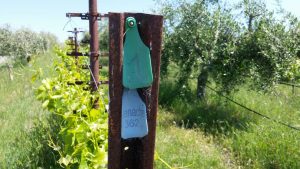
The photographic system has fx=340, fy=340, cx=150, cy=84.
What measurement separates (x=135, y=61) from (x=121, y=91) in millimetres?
173

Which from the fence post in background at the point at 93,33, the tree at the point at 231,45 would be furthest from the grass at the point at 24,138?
the tree at the point at 231,45

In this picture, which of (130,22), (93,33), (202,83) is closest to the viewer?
(130,22)

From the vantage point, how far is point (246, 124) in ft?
23.4

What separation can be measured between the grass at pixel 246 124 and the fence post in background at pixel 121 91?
376 centimetres

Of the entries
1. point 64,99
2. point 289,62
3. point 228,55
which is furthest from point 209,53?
point 64,99

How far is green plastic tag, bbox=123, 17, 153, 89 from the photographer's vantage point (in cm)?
168

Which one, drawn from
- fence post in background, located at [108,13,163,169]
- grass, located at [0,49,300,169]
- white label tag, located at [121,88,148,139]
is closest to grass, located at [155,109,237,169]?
grass, located at [0,49,300,169]

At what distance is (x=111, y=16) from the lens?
166 cm

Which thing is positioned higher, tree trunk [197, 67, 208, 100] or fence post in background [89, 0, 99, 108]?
fence post in background [89, 0, 99, 108]

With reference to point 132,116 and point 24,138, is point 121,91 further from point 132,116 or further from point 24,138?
point 24,138

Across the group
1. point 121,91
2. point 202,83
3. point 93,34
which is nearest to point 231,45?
point 202,83

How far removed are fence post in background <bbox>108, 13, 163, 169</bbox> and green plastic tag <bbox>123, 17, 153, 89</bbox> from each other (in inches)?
1.3

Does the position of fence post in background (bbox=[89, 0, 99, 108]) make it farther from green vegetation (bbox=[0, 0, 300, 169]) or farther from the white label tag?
the white label tag

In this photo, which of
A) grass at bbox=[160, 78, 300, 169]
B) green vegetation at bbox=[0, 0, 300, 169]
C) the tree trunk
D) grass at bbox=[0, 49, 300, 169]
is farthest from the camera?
the tree trunk
